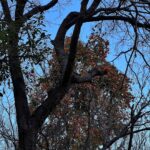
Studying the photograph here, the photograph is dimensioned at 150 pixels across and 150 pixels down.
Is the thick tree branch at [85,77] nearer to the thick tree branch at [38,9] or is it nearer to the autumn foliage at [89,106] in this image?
the autumn foliage at [89,106]

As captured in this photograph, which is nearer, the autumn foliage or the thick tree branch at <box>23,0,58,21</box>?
the thick tree branch at <box>23,0,58,21</box>

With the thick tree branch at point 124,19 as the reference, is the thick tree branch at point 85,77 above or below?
below

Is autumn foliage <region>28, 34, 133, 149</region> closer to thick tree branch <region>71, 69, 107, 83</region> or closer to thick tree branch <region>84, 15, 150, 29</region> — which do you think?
thick tree branch <region>71, 69, 107, 83</region>

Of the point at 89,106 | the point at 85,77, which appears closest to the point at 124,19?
the point at 85,77

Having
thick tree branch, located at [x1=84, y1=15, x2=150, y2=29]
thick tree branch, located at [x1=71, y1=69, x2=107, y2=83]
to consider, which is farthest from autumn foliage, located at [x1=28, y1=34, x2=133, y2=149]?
thick tree branch, located at [x1=84, y1=15, x2=150, y2=29]

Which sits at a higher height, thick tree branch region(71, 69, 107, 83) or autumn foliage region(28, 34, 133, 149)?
autumn foliage region(28, 34, 133, 149)

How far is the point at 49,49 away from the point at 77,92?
327 inches

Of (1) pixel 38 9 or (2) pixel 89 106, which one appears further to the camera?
(2) pixel 89 106

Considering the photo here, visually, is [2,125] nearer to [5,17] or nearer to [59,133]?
[59,133]

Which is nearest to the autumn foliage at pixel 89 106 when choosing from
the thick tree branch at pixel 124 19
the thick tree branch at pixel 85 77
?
the thick tree branch at pixel 85 77

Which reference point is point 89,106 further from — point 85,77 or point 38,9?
point 38,9

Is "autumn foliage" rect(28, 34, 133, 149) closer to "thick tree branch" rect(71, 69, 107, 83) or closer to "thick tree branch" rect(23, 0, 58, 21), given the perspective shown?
"thick tree branch" rect(71, 69, 107, 83)

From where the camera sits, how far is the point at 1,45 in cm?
931

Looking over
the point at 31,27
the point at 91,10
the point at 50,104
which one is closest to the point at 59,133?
the point at 50,104
